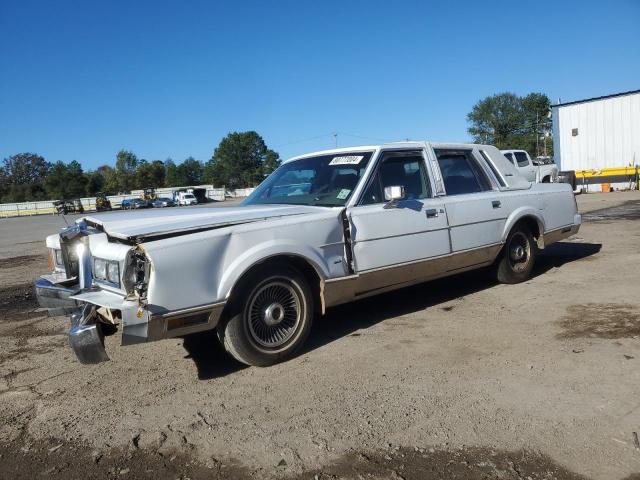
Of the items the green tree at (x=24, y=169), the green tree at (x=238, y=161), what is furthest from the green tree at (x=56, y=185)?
the green tree at (x=238, y=161)

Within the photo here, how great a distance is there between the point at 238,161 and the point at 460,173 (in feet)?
415

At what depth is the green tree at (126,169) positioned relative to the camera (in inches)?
4090

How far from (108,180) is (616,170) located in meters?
100

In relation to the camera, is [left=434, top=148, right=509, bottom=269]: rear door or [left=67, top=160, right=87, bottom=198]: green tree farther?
[left=67, top=160, right=87, bottom=198]: green tree

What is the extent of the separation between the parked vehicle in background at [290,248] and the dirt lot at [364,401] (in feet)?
1.49

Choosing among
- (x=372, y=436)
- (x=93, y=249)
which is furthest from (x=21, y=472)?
(x=372, y=436)

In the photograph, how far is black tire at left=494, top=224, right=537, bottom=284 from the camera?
20.0 feet

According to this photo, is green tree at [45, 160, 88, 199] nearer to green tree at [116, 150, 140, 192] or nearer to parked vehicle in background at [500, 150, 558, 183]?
green tree at [116, 150, 140, 192]

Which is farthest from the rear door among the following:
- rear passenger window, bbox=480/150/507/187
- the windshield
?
the windshield

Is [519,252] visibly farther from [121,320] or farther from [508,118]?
[508,118]

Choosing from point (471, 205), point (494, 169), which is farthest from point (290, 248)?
point (494, 169)

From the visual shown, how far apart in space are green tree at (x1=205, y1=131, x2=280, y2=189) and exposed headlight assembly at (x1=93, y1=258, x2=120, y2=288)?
122433mm

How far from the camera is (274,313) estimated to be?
3982 millimetres

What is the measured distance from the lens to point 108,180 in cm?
10581
